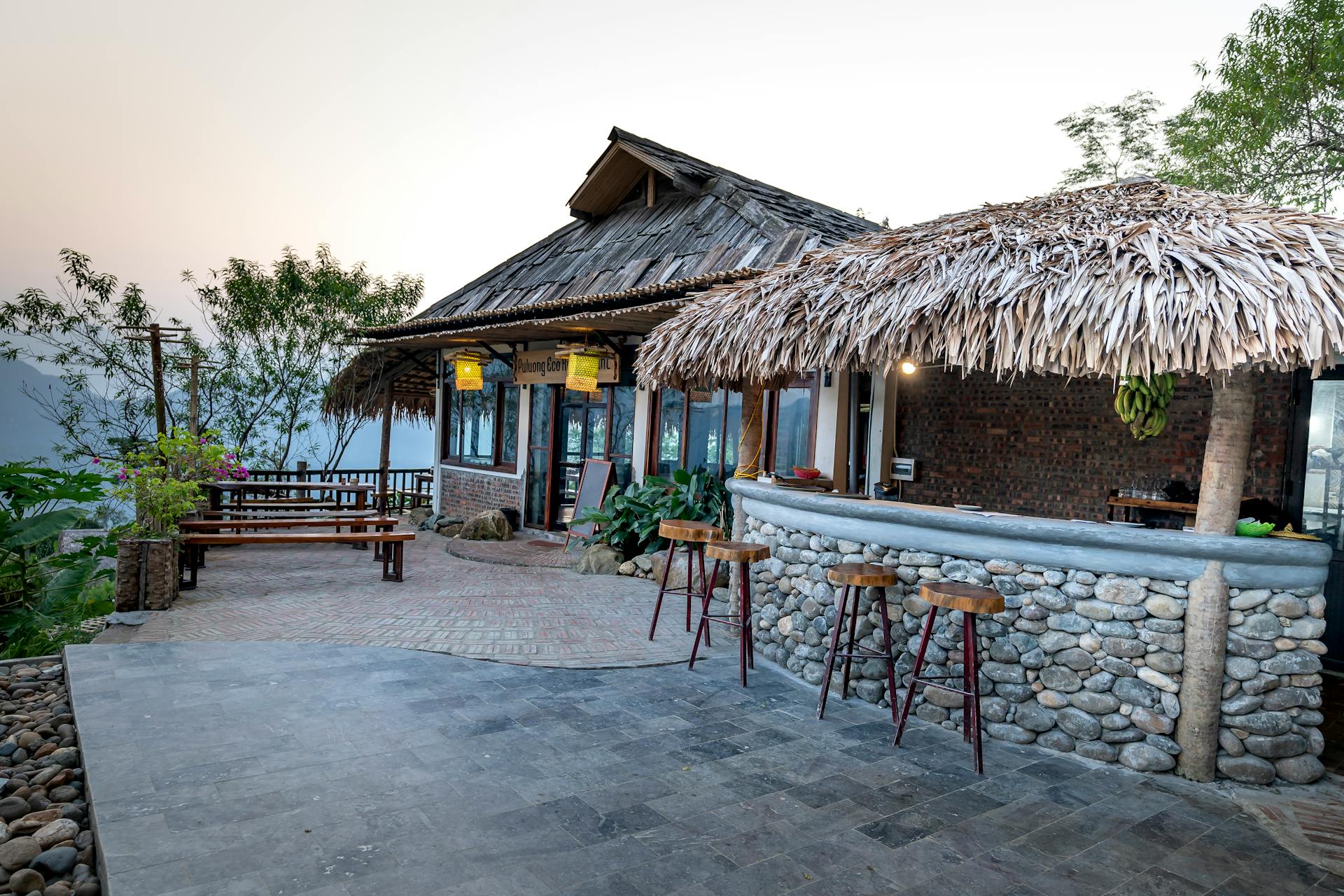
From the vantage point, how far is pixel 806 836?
2.82 m

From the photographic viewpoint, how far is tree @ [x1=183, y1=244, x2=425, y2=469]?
12.8m

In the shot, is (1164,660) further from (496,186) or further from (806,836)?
(496,186)

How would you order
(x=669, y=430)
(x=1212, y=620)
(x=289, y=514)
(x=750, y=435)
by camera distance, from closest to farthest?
1. (x=1212, y=620)
2. (x=750, y=435)
3. (x=289, y=514)
4. (x=669, y=430)

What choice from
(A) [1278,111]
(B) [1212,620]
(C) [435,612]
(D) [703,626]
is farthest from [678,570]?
(A) [1278,111]

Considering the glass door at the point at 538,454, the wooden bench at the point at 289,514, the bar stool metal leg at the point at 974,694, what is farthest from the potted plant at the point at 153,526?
the bar stool metal leg at the point at 974,694

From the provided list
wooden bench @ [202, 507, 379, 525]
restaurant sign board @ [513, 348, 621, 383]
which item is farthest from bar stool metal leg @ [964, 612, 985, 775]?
restaurant sign board @ [513, 348, 621, 383]

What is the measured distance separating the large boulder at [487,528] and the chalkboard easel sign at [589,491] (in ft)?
3.04

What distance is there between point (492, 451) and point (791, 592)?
7865 millimetres

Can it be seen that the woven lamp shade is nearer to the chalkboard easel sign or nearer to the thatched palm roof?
the chalkboard easel sign

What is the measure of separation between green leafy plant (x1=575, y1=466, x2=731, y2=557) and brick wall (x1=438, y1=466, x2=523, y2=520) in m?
2.61

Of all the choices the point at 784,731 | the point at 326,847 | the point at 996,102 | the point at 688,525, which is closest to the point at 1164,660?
the point at 784,731

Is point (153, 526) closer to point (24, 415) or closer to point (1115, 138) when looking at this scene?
point (24, 415)

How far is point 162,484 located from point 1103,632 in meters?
6.74

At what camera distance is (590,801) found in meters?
3.02
